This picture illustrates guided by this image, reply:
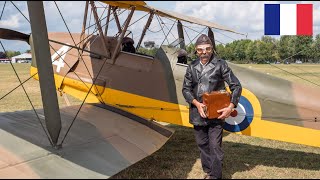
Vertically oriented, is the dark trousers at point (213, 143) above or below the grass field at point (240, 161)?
above

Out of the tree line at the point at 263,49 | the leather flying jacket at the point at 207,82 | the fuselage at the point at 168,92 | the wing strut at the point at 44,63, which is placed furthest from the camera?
the tree line at the point at 263,49

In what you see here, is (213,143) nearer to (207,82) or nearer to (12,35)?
(207,82)

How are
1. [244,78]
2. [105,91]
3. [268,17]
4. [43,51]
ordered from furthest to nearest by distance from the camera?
[268,17] < [105,91] < [244,78] < [43,51]

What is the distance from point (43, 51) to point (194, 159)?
2843 mm

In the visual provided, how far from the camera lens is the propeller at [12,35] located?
20.3 ft

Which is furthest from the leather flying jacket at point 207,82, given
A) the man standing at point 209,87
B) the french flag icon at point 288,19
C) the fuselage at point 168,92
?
the french flag icon at point 288,19

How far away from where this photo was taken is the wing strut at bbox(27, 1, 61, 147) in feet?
11.6

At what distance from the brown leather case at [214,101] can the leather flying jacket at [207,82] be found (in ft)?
0.33

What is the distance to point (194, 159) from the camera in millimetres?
5445

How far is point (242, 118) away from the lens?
16.0 ft

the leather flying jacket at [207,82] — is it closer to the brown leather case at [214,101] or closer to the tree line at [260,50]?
the brown leather case at [214,101]

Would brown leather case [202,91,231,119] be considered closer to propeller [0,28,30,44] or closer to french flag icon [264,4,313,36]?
french flag icon [264,4,313,36]

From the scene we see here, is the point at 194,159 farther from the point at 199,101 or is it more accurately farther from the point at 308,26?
the point at 308,26

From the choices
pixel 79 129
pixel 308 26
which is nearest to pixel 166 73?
pixel 79 129
